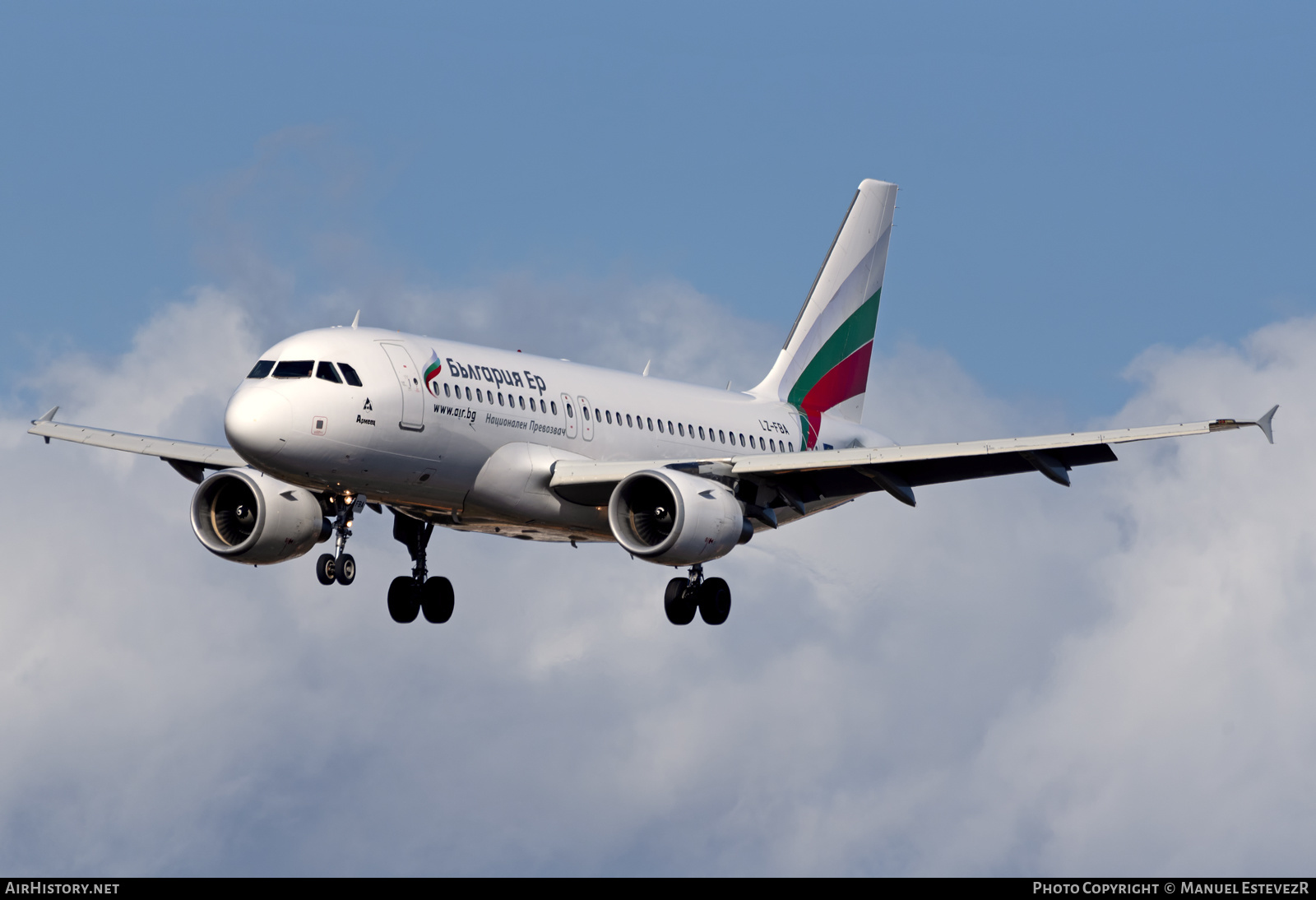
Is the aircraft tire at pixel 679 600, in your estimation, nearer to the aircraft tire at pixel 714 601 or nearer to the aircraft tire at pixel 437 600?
the aircraft tire at pixel 714 601

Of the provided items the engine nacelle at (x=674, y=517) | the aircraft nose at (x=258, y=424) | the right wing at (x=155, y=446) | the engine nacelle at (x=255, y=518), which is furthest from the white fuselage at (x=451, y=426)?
the right wing at (x=155, y=446)

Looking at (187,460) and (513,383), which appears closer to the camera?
(513,383)

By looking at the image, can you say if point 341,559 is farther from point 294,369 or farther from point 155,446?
point 155,446

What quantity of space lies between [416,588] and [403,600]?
41 centimetres

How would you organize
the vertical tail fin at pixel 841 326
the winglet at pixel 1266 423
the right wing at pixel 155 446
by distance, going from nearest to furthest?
the winglet at pixel 1266 423, the right wing at pixel 155 446, the vertical tail fin at pixel 841 326

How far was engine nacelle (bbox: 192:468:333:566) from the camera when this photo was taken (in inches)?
→ 1412

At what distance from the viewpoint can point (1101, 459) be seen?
116ft

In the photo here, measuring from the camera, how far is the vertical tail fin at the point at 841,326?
4844cm

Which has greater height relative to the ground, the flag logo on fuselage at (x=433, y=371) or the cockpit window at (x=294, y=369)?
the flag logo on fuselage at (x=433, y=371)

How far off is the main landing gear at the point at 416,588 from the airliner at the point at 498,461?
38 mm

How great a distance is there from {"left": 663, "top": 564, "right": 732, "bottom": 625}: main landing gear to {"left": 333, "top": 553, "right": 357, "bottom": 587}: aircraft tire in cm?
812
